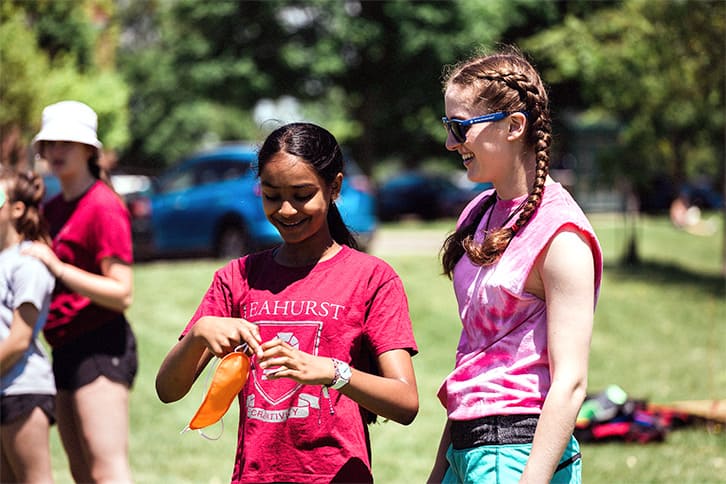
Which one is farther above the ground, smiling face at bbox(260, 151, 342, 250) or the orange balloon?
smiling face at bbox(260, 151, 342, 250)

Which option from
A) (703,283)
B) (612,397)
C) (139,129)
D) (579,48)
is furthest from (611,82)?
(139,129)

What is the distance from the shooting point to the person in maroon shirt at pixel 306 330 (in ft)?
8.48

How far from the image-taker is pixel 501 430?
2457 mm

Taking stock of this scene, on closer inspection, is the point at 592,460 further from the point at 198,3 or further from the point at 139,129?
the point at 139,129

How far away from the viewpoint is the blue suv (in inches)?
592

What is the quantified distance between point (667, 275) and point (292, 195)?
15267mm

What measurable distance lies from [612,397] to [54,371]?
4.72m

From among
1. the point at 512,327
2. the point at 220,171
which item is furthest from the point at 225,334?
the point at 220,171

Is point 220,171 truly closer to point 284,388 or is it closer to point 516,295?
point 284,388

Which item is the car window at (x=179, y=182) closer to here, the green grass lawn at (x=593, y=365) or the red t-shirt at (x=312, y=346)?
the green grass lawn at (x=593, y=365)

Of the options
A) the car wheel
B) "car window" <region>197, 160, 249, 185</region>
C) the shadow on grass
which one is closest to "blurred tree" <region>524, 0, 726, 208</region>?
the shadow on grass

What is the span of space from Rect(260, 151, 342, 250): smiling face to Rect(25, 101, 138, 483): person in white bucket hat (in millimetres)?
1728

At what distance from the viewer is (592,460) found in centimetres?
696

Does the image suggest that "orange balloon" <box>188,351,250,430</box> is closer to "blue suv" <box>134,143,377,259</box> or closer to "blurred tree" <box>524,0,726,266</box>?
"blue suv" <box>134,143,377,259</box>
